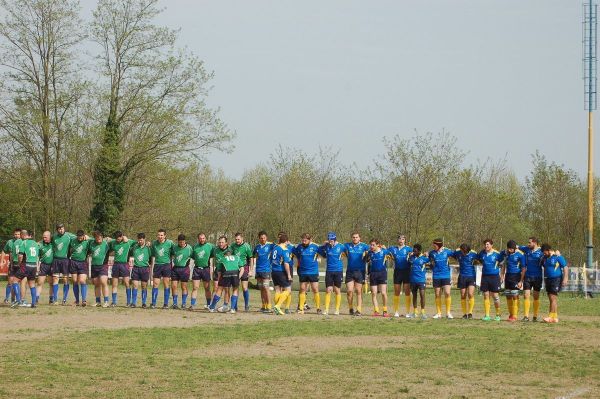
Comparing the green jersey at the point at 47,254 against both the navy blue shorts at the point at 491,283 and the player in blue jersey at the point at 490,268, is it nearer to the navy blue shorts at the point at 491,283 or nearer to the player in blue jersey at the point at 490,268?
the player in blue jersey at the point at 490,268

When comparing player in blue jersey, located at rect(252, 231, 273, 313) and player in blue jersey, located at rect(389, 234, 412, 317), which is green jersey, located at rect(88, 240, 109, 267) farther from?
player in blue jersey, located at rect(389, 234, 412, 317)

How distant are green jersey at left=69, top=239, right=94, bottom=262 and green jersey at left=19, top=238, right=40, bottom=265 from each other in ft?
3.36

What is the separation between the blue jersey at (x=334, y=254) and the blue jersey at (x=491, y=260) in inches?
143

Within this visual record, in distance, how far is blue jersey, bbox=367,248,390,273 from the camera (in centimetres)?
2527

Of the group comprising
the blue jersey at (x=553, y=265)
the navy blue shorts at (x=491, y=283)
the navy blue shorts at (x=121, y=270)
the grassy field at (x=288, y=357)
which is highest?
the blue jersey at (x=553, y=265)

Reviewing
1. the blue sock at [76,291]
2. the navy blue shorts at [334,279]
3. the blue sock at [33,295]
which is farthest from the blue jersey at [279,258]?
the blue sock at [33,295]

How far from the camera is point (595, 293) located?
40344 mm

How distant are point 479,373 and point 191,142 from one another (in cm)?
3566

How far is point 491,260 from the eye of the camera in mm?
24766

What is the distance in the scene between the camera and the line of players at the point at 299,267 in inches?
970

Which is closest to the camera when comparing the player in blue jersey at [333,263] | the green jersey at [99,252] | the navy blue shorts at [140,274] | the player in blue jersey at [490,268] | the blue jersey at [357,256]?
the player in blue jersey at [490,268]

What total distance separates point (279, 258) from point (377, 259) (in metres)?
2.57

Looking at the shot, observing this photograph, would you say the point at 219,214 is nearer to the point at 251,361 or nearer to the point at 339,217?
the point at 339,217

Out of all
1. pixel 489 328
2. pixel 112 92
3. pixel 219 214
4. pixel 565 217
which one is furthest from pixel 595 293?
pixel 219 214
